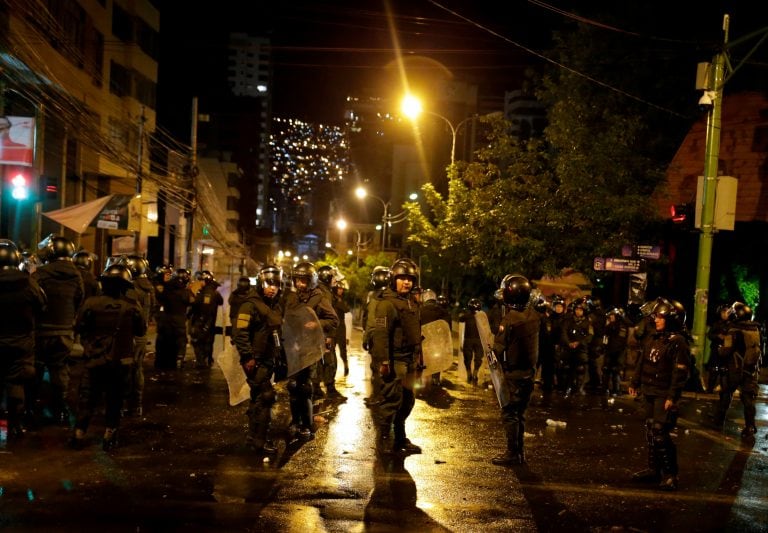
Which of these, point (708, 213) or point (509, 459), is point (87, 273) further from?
point (708, 213)

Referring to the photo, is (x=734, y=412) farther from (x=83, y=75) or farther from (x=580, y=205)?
(x=83, y=75)

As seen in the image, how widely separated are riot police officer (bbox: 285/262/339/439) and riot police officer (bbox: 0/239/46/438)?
9.61 feet

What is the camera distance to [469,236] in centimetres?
2144

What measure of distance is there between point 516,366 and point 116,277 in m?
4.55

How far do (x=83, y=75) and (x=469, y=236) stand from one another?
645 inches

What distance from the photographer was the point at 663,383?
7.39 metres

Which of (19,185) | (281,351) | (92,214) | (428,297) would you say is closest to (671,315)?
(281,351)

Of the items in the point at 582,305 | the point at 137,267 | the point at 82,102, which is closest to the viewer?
the point at 137,267

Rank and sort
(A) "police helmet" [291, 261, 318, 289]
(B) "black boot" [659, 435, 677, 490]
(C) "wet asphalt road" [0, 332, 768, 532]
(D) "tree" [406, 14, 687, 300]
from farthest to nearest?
1. (D) "tree" [406, 14, 687, 300]
2. (A) "police helmet" [291, 261, 318, 289]
3. (B) "black boot" [659, 435, 677, 490]
4. (C) "wet asphalt road" [0, 332, 768, 532]

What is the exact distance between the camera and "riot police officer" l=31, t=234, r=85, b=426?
8.88m

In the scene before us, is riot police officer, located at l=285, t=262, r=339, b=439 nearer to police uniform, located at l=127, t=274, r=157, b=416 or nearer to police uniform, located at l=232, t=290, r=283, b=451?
police uniform, located at l=232, t=290, r=283, b=451

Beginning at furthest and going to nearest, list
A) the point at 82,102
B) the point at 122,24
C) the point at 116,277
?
the point at 122,24 → the point at 82,102 → the point at 116,277

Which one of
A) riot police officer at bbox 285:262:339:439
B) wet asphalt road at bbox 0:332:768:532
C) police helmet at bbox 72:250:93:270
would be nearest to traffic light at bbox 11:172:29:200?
police helmet at bbox 72:250:93:270

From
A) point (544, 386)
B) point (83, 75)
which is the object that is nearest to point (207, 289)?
point (544, 386)
